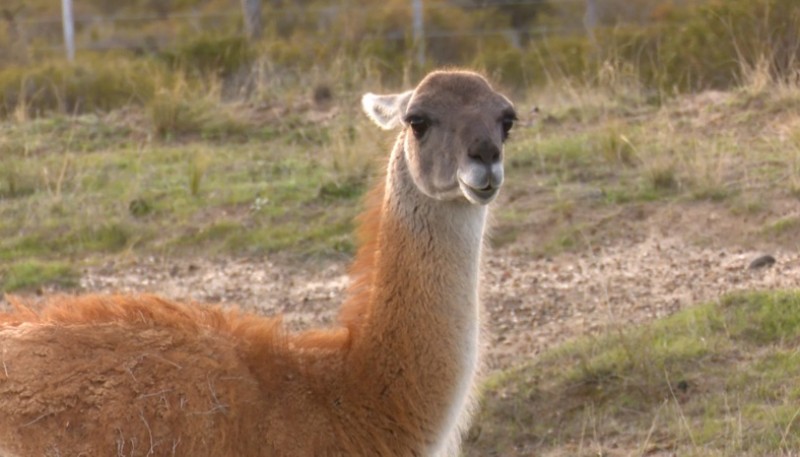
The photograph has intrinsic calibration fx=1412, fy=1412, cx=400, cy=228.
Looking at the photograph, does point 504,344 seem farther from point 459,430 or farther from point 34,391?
point 34,391

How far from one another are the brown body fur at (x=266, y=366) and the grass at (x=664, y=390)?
2.00m

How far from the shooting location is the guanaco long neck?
525 cm

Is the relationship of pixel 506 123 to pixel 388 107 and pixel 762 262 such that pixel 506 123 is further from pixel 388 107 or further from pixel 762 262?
pixel 762 262

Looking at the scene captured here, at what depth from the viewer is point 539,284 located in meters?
9.49

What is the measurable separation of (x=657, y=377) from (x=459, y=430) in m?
2.39

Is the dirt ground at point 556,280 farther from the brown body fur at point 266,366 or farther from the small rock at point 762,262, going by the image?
the brown body fur at point 266,366

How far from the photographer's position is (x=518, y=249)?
10148 millimetres

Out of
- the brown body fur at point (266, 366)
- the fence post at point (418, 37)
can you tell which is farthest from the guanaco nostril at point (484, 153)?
the fence post at point (418, 37)

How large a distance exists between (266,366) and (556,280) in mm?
4667

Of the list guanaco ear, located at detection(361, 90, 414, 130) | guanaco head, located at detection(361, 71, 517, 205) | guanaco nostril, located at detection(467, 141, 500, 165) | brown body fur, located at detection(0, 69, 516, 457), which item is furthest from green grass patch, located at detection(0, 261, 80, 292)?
guanaco nostril, located at detection(467, 141, 500, 165)

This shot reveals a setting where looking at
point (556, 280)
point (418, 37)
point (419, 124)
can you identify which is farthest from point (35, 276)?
point (418, 37)

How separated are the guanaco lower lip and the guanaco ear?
0.65 m

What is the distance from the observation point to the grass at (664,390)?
23.2 ft

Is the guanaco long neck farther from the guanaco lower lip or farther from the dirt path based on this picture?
the dirt path
